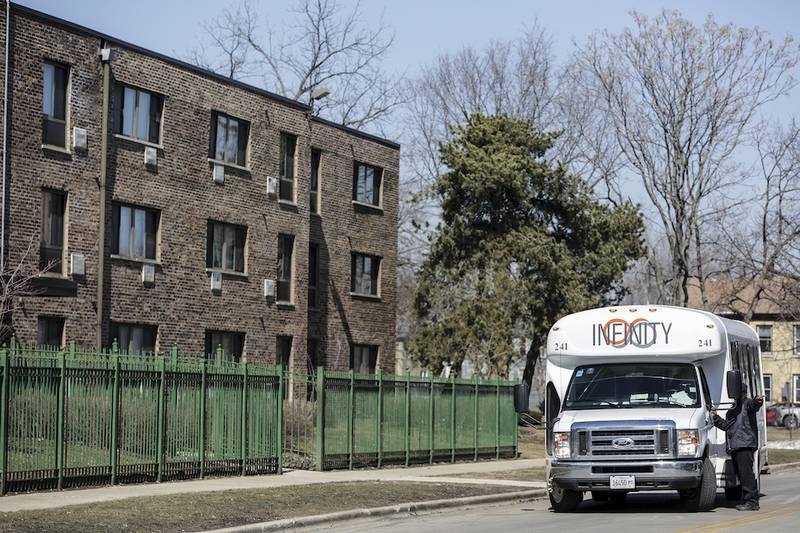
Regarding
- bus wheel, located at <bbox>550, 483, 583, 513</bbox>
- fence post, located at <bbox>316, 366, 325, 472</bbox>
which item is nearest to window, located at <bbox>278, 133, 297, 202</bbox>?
fence post, located at <bbox>316, 366, 325, 472</bbox>

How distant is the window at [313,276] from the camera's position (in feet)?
127

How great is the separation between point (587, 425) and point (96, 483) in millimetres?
7254

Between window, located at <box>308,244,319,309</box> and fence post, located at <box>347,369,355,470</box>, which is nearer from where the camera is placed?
fence post, located at <box>347,369,355,470</box>

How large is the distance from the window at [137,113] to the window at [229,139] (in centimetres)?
228

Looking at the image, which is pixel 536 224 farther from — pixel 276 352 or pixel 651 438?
pixel 651 438

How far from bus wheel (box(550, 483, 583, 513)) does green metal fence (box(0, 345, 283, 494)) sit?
615 centimetres

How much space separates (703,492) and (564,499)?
2031mm

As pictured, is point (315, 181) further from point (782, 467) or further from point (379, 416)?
point (782, 467)

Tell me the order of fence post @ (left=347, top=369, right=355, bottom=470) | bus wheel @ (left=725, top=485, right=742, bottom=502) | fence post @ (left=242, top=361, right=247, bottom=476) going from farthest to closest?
fence post @ (left=347, top=369, right=355, bottom=470) < fence post @ (left=242, top=361, right=247, bottom=476) < bus wheel @ (left=725, top=485, right=742, bottom=502)

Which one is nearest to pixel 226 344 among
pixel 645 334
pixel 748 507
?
pixel 645 334

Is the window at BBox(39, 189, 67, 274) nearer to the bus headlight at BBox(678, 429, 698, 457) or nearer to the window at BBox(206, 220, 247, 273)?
the window at BBox(206, 220, 247, 273)

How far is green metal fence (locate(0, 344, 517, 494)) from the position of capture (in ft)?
57.2

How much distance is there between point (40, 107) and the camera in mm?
28047

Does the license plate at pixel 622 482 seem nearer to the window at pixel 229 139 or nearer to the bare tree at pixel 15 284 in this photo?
the bare tree at pixel 15 284
